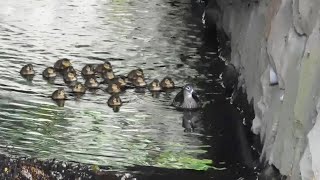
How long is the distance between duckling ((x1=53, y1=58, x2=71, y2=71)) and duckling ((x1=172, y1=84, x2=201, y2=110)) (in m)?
1.42

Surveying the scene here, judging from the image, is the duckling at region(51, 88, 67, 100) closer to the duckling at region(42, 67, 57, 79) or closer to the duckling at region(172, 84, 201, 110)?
the duckling at region(42, 67, 57, 79)

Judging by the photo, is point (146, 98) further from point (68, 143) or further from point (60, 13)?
point (60, 13)

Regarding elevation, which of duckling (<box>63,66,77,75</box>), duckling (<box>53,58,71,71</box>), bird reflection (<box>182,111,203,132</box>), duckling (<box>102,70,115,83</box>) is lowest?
bird reflection (<box>182,111,203,132</box>)

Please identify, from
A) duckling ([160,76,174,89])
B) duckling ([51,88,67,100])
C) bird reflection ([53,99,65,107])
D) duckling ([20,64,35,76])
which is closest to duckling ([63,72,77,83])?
duckling ([20,64,35,76])

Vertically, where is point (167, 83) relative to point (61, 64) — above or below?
below

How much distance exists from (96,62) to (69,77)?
78cm

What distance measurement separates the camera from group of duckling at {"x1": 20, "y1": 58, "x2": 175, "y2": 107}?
287 inches

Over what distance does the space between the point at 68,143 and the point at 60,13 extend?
586 cm

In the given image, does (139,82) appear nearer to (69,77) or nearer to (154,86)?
(154,86)

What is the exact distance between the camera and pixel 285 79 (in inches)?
195

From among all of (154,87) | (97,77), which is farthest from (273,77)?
(97,77)

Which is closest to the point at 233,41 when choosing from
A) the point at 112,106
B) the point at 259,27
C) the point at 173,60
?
the point at 173,60

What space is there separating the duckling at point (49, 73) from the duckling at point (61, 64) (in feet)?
0.22

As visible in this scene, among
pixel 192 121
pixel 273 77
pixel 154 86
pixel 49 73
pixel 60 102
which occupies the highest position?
pixel 273 77
